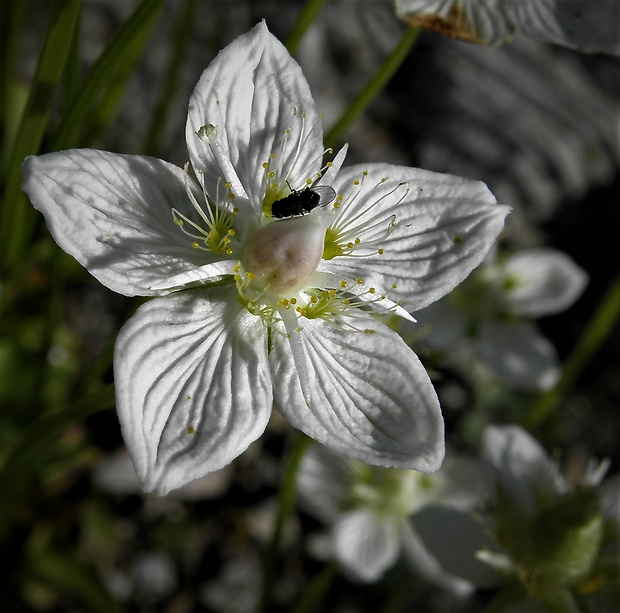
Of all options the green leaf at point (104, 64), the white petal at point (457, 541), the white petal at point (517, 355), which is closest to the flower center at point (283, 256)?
the green leaf at point (104, 64)

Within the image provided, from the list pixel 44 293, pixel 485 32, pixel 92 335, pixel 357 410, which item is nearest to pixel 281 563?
pixel 92 335

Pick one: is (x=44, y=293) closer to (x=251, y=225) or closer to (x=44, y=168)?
(x=251, y=225)

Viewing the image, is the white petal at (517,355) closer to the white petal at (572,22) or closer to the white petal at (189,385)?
the white petal at (572,22)

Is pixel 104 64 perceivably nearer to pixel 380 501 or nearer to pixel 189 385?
pixel 189 385

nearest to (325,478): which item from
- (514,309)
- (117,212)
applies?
(514,309)

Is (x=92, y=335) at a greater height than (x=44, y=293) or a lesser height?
lesser

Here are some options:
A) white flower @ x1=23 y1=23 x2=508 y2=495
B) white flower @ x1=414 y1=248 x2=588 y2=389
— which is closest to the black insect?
white flower @ x1=23 y1=23 x2=508 y2=495
